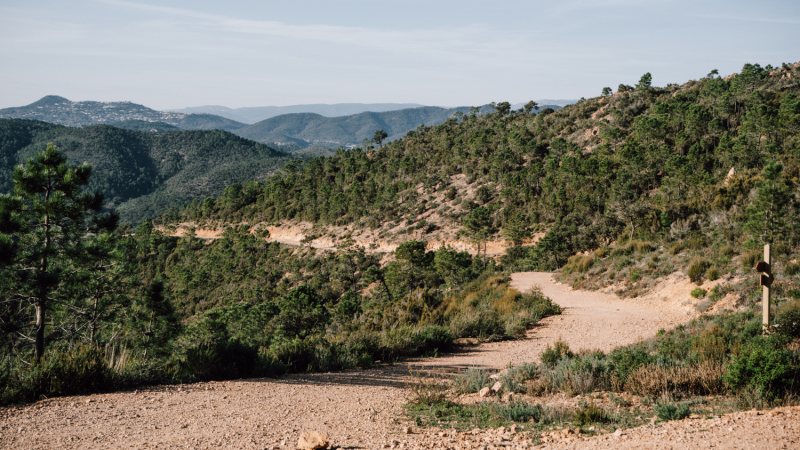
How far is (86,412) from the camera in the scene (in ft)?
16.1

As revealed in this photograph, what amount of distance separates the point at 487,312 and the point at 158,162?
507ft

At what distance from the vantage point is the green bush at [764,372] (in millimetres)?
4488

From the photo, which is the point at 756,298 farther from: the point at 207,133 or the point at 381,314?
the point at 207,133

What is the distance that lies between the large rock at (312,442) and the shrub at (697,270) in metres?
13.4

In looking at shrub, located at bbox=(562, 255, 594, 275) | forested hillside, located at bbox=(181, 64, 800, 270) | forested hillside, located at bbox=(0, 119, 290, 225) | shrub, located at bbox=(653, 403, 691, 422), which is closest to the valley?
shrub, located at bbox=(653, 403, 691, 422)

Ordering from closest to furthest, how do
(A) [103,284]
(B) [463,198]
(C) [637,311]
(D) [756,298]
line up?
(A) [103,284] < (D) [756,298] < (C) [637,311] < (B) [463,198]

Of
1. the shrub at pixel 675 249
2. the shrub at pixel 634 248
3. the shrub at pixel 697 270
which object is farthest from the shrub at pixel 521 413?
the shrub at pixel 634 248

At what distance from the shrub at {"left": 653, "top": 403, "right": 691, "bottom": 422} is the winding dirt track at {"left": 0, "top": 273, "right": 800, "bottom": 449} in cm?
47

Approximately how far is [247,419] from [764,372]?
5.28m

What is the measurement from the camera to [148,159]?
143750mm

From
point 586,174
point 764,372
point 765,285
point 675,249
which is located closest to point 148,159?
point 586,174

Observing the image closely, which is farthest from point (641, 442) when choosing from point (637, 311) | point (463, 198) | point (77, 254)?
point (463, 198)

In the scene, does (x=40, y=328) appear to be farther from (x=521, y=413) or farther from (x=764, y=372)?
(x=764, y=372)

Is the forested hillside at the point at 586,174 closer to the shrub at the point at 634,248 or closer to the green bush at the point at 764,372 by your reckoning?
the shrub at the point at 634,248
